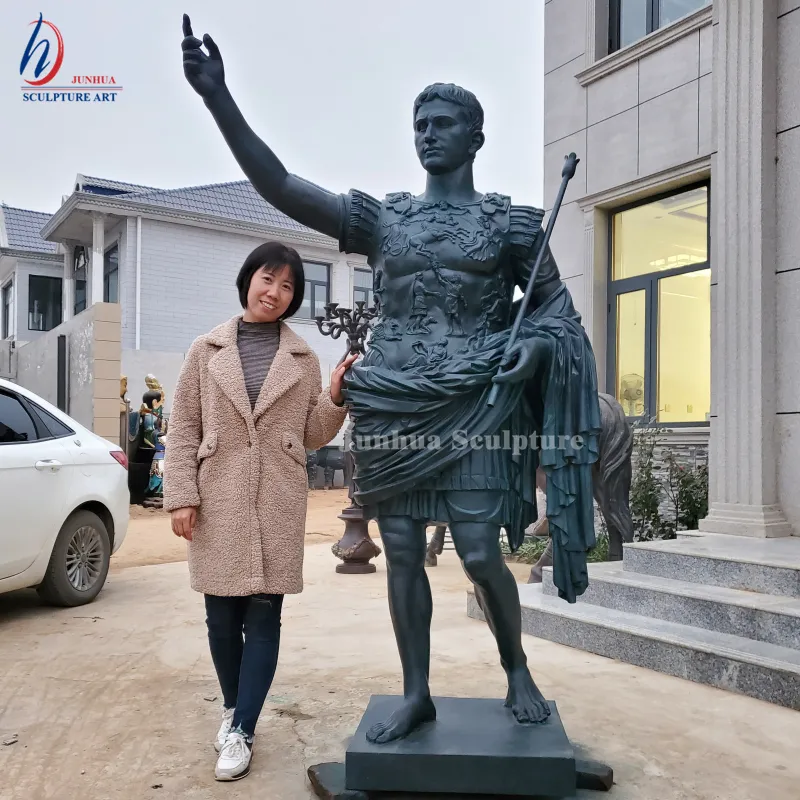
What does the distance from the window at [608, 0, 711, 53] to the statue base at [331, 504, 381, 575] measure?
17.6ft

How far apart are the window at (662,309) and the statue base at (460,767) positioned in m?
5.58

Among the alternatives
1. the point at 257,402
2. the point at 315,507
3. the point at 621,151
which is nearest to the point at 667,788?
the point at 257,402

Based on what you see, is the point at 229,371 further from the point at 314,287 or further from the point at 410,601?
the point at 314,287

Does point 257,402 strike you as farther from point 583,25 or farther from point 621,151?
point 583,25

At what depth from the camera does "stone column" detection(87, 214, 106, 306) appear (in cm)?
1625

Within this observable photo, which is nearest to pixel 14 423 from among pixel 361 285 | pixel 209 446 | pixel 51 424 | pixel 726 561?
pixel 51 424

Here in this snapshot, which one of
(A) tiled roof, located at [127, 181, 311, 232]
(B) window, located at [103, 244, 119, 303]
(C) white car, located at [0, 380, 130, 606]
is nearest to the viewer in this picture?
(C) white car, located at [0, 380, 130, 606]

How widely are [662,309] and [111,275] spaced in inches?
520

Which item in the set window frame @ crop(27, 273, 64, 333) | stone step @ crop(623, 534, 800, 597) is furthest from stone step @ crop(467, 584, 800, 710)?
window frame @ crop(27, 273, 64, 333)

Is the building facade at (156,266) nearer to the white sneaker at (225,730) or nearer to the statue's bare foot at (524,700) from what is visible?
the white sneaker at (225,730)

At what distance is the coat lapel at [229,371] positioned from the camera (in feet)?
8.59

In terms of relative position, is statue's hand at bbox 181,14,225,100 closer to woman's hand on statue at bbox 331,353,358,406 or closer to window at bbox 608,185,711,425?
woman's hand on statue at bbox 331,353,358,406

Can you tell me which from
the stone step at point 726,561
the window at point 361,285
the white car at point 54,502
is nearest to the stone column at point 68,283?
the window at point 361,285

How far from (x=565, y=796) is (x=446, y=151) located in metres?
2.03
